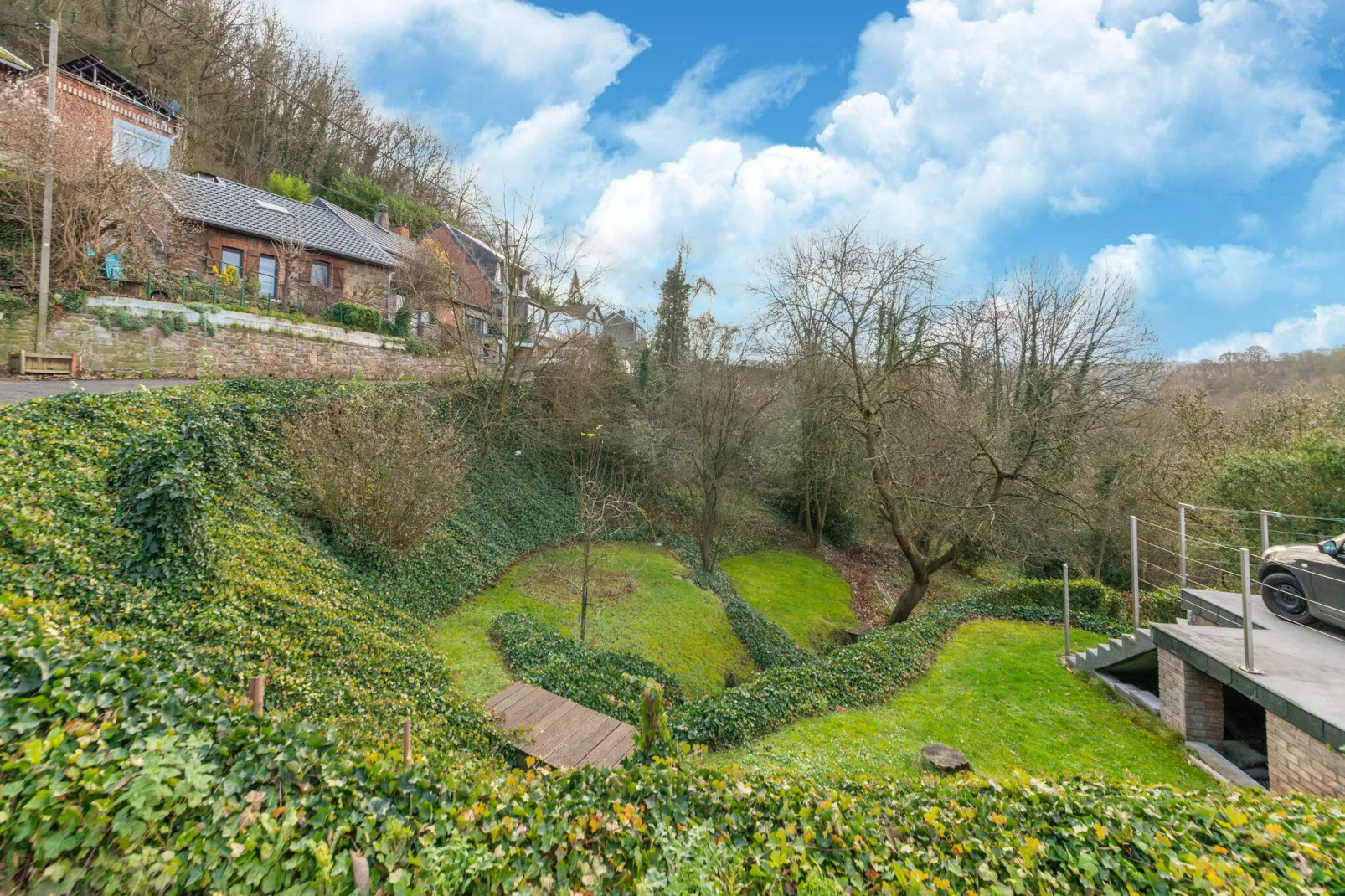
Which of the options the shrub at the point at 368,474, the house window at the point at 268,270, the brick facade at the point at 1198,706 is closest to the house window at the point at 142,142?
the house window at the point at 268,270

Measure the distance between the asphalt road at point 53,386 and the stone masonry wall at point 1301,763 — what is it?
1633cm

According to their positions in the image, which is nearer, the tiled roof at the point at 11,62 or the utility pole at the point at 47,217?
the utility pole at the point at 47,217

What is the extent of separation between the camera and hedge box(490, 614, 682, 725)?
7.90 meters

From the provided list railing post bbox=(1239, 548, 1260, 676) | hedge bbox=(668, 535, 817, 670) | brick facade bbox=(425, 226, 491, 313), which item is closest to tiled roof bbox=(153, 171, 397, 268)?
brick facade bbox=(425, 226, 491, 313)

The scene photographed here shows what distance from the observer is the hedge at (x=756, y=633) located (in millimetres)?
12047

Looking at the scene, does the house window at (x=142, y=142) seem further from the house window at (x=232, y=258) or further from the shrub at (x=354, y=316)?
the shrub at (x=354, y=316)

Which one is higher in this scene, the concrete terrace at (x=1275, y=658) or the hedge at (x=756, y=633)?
the concrete terrace at (x=1275, y=658)

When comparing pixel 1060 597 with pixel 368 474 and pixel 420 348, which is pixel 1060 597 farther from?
pixel 420 348

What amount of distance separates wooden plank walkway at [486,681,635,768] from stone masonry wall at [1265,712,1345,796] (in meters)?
6.06

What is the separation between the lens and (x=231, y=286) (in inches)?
664

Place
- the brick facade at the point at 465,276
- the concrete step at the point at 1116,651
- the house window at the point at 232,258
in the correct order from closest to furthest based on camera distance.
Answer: the concrete step at the point at 1116,651
the brick facade at the point at 465,276
the house window at the point at 232,258

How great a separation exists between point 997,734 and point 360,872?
7607 mm

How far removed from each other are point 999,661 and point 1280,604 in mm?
3729

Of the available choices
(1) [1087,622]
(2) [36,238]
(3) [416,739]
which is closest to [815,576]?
(1) [1087,622]
